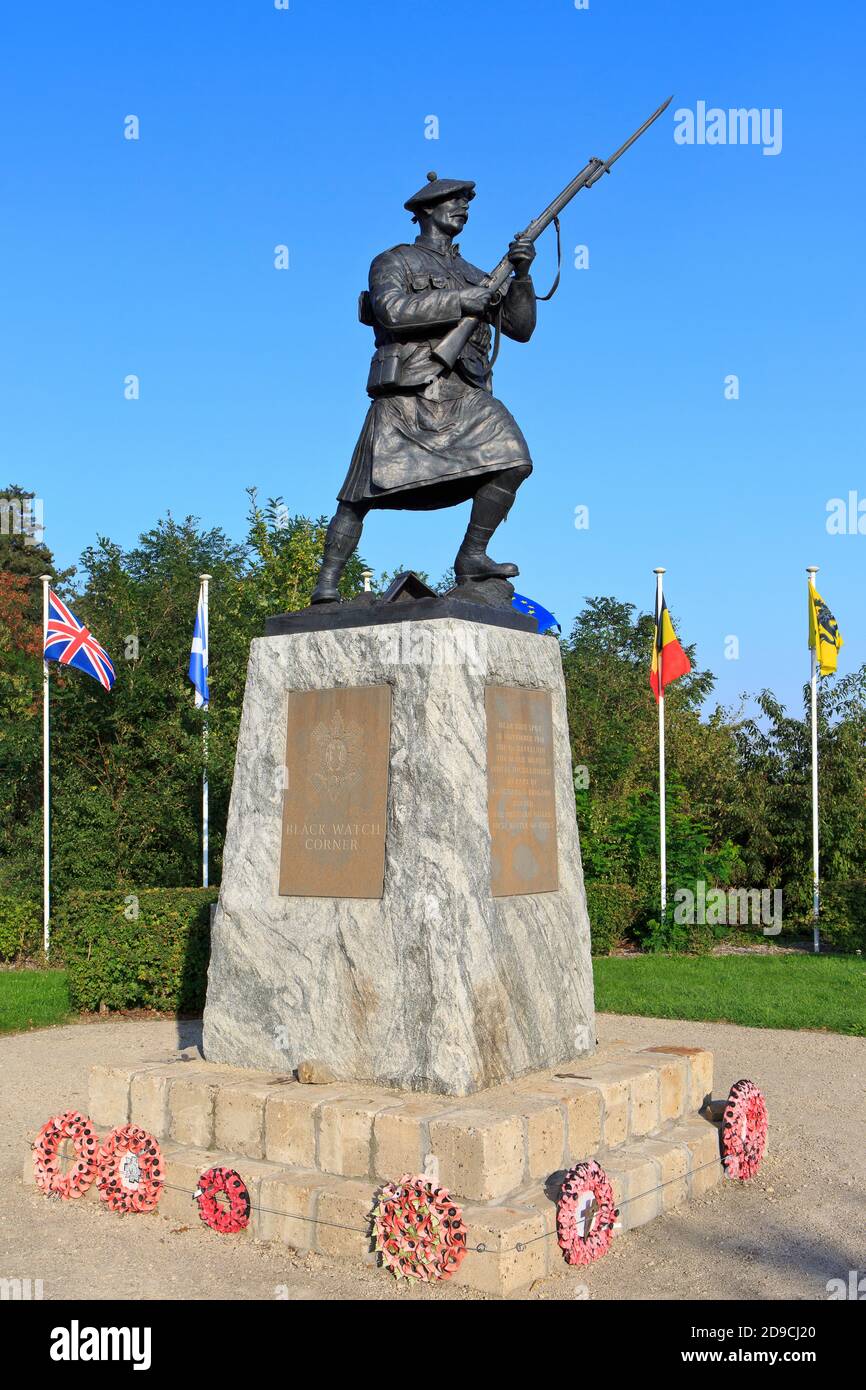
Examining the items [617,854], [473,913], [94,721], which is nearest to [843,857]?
[617,854]

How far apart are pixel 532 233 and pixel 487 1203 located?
429cm

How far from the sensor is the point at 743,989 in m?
10.8

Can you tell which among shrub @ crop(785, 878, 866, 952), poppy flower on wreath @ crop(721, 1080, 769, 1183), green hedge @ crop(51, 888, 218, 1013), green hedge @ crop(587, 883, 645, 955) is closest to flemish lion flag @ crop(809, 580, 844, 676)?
shrub @ crop(785, 878, 866, 952)

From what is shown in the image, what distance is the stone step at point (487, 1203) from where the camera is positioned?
4.21 metres

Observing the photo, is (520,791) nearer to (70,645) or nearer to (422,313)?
(422,313)

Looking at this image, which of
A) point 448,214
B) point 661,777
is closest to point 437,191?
point 448,214

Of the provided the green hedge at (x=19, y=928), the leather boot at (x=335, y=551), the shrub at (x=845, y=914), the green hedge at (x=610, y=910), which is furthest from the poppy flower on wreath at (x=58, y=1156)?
the shrub at (x=845, y=914)

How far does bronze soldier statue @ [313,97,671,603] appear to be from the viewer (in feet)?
19.1

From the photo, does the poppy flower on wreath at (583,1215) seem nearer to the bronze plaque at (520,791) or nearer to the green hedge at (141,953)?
the bronze plaque at (520,791)

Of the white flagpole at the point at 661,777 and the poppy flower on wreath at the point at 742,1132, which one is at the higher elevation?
the white flagpole at the point at 661,777

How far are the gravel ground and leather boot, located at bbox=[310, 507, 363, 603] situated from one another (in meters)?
2.83

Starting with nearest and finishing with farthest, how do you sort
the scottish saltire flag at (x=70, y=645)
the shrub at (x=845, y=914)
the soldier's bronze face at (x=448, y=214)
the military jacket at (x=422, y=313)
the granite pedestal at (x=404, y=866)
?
the granite pedestal at (x=404, y=866) < the military jacket at (x=422, y=313) < the soldier's bronze face at (x=448, y=214) < the scottish saltire flag at (x=70, y=645) < the shrub at (x=845, y=914)

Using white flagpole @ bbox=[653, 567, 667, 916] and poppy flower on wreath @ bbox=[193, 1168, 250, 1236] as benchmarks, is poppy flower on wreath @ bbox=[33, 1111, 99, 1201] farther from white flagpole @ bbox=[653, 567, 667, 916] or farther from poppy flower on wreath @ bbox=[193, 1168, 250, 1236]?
white flagpole @ bbox=[653, 567, 667, 916]

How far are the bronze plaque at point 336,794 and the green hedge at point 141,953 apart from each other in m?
4.90
